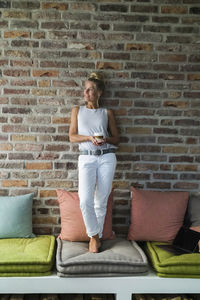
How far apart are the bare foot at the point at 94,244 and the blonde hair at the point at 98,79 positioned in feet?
4.13

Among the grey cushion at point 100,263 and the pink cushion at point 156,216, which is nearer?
the grey cushion at point 100,263

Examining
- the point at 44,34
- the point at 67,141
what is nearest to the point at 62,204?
the point at 67,141

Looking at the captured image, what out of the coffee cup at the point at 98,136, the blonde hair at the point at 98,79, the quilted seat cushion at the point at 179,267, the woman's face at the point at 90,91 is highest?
the blonde hair at the point at 98,79

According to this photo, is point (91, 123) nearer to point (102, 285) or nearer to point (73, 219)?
point (73, 219)

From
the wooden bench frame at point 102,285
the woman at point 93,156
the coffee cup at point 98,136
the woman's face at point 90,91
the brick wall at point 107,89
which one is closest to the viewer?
the wooden bench frame at point 102,285

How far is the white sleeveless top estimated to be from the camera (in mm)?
2488

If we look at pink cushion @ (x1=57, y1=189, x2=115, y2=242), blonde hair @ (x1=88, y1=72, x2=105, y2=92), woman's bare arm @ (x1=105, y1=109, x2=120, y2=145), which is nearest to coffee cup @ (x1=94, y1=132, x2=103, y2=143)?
woman's bare arm @ (x1=105, y1=109, x2=120, y2=145)

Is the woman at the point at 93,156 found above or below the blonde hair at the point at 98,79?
below

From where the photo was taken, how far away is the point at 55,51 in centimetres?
261

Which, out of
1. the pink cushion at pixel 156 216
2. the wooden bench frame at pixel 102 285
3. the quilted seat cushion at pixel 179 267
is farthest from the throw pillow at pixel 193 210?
the wooden bench frame at pixel 102 285

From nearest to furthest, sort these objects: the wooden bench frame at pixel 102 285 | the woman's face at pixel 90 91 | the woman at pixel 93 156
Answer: the wooden bench frame at pixel 102 285
the woman at pixel 93 156
the woman's face at pixel 90 91

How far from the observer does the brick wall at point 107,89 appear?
8.52 ft

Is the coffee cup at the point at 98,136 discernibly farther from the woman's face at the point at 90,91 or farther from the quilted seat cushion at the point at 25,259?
the quilted seat cushion at the point at 25,259

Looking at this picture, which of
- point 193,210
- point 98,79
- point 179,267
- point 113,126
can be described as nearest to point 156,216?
point 193,210
